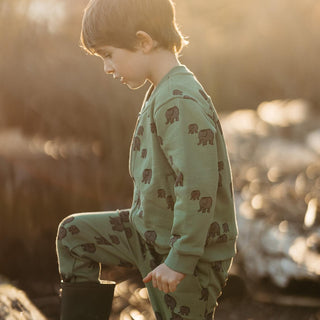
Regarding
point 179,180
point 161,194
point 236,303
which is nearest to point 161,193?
point 161,194

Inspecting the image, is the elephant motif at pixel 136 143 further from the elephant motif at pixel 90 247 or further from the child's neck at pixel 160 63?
the elephant motif at pixel 90 247

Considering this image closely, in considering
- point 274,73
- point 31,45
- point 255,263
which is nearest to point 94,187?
point 31,45

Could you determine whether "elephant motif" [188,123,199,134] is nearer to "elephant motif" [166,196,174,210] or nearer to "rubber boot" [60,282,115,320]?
"elephant motif" [166,196,174,210]

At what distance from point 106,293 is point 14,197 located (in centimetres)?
261

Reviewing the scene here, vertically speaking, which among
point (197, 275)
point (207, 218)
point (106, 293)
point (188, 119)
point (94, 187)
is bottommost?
point (94, 187)

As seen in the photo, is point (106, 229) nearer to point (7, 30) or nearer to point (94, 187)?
point (94, 187)

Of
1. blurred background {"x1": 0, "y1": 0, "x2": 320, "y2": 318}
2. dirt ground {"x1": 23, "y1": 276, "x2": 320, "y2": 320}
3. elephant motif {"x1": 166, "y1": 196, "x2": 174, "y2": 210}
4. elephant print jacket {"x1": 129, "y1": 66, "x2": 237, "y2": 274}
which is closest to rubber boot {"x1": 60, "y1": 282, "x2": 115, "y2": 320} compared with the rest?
elephant print jacket {"x1": 129, "y1": 66, "x2": 237, "y2": 274}

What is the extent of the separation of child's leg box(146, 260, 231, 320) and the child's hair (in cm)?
60

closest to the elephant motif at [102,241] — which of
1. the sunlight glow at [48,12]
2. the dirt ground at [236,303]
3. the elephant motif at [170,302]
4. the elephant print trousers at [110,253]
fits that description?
the elephant print trousers at [110,253]

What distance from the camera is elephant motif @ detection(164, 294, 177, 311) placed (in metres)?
1.68

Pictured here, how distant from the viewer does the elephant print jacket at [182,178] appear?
1549mm

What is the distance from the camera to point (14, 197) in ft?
14.1

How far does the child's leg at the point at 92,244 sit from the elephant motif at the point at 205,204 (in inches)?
11.5

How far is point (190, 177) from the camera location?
5.08 ft
